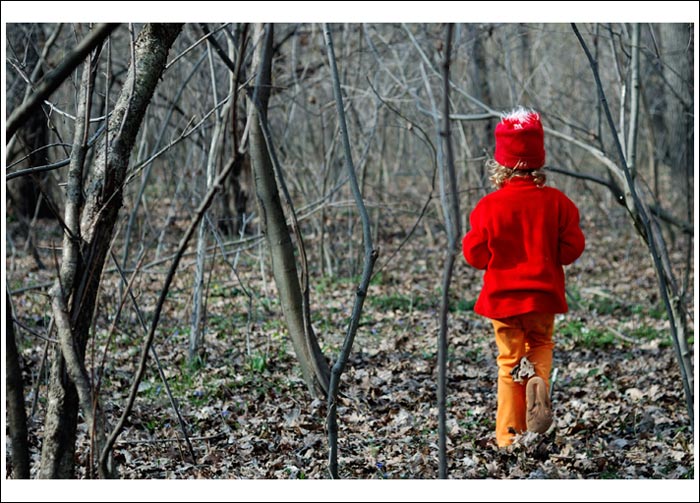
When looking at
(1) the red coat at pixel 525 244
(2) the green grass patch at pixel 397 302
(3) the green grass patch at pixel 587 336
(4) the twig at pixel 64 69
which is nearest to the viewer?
(4) the twig at pixel 64 69

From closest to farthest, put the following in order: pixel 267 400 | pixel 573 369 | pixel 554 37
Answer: pixel 267 400
pixel 573 369
pixel 554 37

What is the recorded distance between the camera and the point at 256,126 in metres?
4.41

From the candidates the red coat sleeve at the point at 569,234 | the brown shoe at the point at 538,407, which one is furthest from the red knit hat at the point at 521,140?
the brown shoe at the point at 538,407

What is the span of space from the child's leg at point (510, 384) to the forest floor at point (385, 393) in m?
0.14

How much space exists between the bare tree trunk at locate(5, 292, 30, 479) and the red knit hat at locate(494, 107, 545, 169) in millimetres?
2379

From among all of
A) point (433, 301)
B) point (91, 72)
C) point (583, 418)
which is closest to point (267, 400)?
point (583, 418)

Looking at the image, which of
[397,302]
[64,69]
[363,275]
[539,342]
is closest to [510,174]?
[539,342]

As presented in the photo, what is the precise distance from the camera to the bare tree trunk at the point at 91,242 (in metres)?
2.41

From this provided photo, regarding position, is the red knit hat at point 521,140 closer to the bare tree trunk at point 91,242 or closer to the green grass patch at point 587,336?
the bare tree trunk at point 91,242

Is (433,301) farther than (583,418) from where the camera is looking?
Yes

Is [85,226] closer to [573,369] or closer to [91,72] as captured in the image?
[91,72]

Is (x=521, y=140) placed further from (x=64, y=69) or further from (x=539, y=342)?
(x=64, y=69)

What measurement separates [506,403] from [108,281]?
4865 mm

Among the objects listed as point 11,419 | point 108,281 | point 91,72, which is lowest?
point 11,419
